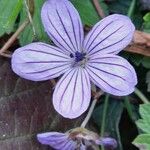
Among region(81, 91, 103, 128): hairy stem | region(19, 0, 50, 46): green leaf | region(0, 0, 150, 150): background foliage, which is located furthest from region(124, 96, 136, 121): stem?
region(19, 0, 50, 46): green leaf

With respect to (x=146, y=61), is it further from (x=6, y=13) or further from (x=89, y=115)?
(x=6, y=13)

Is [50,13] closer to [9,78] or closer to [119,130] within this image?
[9,78]

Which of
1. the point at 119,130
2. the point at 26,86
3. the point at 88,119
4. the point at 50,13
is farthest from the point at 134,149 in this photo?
the point at 50,13

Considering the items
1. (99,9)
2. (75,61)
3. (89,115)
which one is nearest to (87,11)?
(99,9)

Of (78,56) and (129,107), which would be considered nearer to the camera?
(78,56)

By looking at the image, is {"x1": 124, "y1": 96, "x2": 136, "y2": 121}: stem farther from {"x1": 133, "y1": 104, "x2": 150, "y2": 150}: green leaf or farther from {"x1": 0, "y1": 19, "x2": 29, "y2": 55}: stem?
{"x1": 0, "y1": 19, "x2": 29, "y2": 55}: stem

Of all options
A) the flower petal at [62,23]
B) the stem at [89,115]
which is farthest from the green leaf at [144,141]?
the flower petal at [62,23]

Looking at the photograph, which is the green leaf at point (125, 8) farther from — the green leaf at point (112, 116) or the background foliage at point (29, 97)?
the green leaf at point (112, 116)

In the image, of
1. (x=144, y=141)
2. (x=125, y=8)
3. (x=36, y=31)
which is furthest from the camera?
(x=125, y=8)
